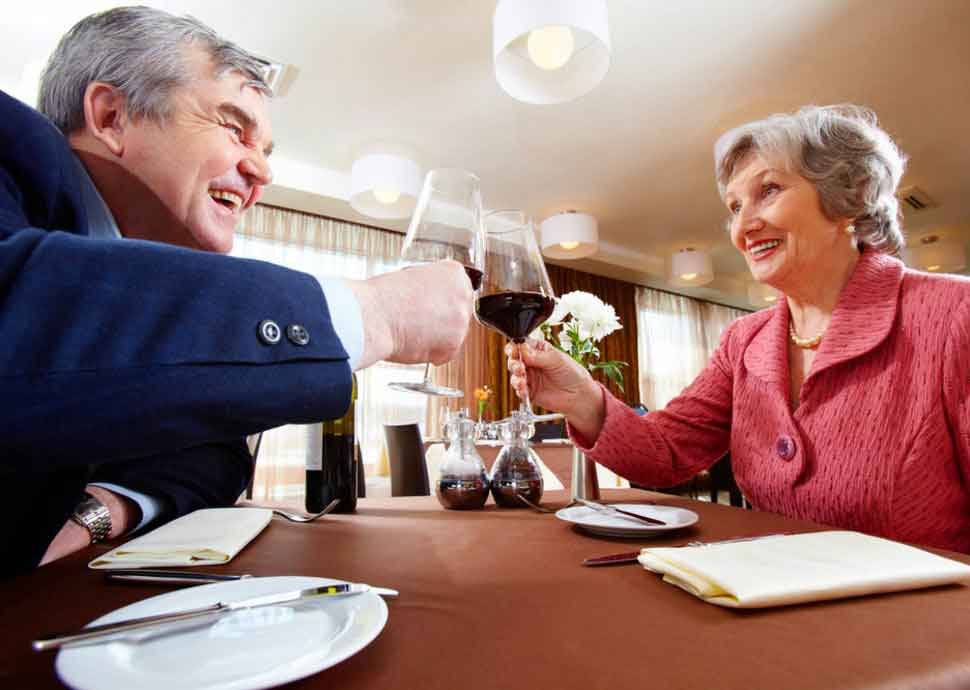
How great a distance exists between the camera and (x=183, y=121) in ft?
3.23

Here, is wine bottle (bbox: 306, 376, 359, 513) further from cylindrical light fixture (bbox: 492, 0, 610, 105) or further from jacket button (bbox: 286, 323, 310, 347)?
cylindrical light fixture (bbox: 492, 0, 610, 105)

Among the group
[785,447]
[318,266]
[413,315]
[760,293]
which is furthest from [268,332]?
[760,293]

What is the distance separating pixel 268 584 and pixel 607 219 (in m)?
5.80

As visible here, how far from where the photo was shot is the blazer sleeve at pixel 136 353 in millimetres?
433

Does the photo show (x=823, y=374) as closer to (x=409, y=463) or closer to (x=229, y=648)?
(x=229, y=648)

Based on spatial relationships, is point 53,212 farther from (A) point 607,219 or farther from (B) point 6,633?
(A) point 607,219

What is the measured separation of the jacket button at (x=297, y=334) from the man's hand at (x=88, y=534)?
1.49 feet

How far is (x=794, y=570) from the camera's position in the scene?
530mm

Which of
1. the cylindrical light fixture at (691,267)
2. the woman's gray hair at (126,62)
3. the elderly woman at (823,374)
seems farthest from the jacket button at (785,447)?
the cylindrical light fixture at (691,267)

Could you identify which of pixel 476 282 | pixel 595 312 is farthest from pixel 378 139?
pixel 476 282

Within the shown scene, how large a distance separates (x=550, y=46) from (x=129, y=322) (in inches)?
103

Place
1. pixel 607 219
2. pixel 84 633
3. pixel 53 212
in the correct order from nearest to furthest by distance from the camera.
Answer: pixel 84 633, pixel 53 212, pixel 607 219

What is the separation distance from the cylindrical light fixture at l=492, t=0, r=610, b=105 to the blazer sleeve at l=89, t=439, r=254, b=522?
216 cm

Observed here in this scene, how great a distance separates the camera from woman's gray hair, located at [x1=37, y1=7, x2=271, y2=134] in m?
0.96
